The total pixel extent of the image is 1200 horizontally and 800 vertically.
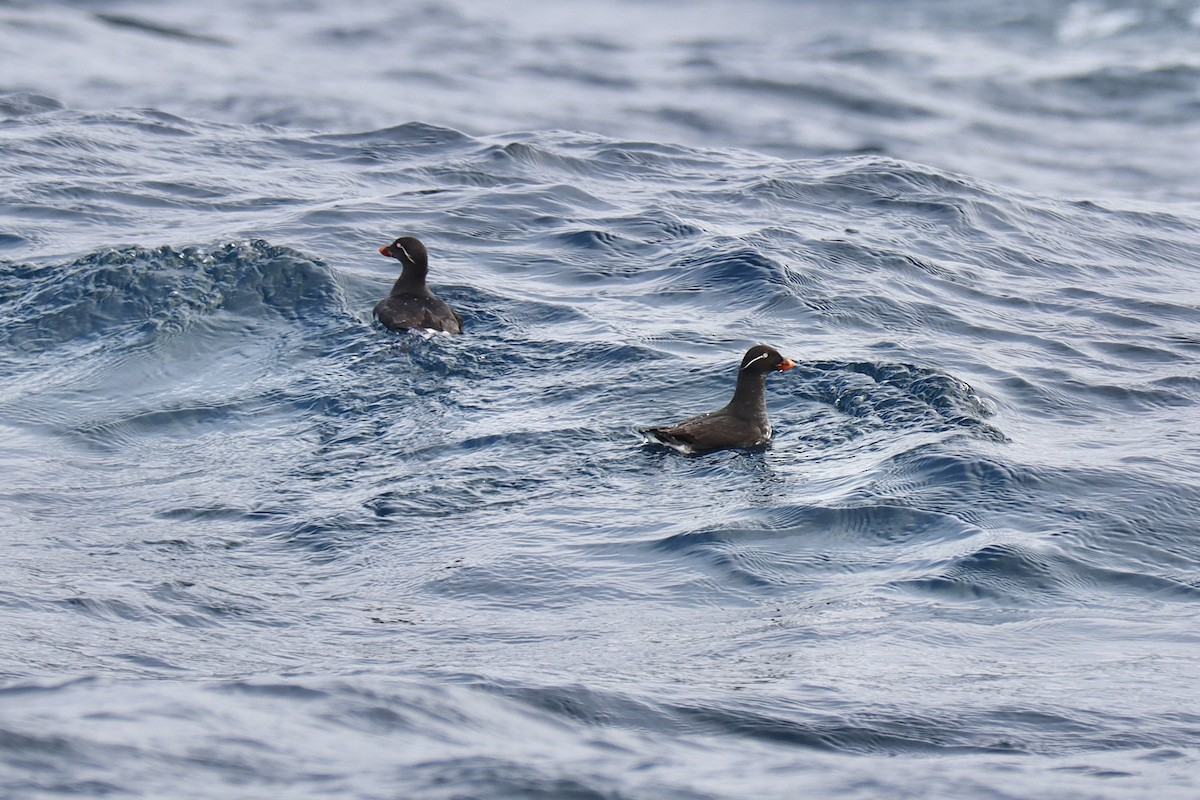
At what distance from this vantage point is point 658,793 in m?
6.46

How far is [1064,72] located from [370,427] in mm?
25403

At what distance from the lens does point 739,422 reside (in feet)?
38.8

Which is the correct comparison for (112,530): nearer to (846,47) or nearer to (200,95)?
(200,95)

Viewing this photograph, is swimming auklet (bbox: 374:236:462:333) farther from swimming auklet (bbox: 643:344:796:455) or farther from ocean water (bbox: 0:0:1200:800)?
swimming auklet (bbox: 643:344:796:455)

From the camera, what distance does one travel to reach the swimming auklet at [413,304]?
13.7 meters

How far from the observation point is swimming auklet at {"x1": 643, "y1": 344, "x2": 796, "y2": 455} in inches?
457

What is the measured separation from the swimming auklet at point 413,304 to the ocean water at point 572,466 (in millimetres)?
211

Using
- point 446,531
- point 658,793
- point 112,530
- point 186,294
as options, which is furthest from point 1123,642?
point 186,294

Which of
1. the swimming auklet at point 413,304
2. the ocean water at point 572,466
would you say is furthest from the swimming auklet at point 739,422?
the swimming auklet at point 413,304

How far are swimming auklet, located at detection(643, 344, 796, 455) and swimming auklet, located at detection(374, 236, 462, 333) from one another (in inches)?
113

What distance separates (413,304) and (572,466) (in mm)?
3230

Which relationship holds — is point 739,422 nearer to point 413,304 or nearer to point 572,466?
point 572,466

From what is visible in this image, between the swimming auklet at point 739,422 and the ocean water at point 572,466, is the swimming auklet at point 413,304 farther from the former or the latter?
the swimming auklet at point 739,422

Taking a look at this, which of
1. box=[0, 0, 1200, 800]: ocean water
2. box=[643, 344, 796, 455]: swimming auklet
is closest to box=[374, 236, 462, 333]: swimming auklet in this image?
box=[0, 0, 1200, 800]: ocean water
